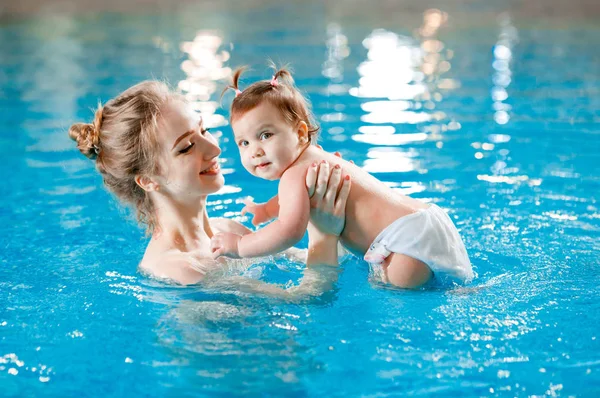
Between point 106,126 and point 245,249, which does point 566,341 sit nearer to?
point 245,249

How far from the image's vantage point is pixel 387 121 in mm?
7277

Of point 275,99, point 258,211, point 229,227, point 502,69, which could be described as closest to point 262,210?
point 258,211

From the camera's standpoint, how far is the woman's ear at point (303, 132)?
3350 mm

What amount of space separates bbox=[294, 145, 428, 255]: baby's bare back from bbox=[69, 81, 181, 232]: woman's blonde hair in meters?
0.69

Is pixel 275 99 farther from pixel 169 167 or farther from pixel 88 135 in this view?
pixel 88 135

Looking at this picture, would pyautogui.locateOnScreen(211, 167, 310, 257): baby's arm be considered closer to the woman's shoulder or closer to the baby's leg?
the woman's shoulder

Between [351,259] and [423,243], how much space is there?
0.69 m

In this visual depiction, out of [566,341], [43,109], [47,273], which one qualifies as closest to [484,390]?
[566,341]

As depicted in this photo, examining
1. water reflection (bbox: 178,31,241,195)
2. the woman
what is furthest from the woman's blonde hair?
water reflection (bbox: 178,31,241,195)

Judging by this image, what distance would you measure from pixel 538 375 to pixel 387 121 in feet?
15.5

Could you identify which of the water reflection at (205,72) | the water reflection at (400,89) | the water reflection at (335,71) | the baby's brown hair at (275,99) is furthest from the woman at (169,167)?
the water reflection at (205,72)

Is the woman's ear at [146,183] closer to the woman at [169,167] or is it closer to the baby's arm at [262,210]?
the woman at [169,167]

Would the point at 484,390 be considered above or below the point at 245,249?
below

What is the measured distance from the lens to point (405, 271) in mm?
3334
